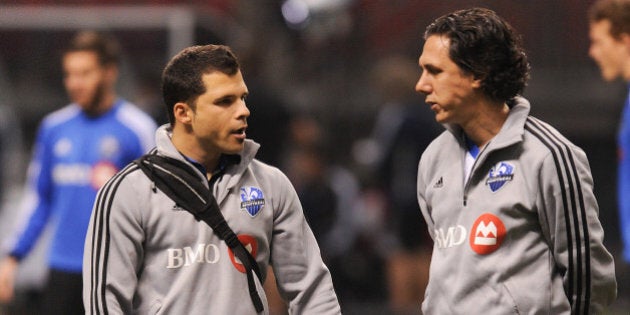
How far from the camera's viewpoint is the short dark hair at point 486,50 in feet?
14.8

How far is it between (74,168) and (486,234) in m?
3.00

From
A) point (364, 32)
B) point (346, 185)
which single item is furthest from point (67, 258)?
point (364, 32)

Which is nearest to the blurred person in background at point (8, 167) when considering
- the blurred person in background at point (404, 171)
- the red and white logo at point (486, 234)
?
the blurred person in background at point (404, 171)

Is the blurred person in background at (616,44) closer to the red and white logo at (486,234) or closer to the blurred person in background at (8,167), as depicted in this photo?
the red and white logo at (486,234)

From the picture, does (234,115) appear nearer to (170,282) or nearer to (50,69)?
(170,282)

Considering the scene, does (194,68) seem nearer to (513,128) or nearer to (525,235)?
(513,128)

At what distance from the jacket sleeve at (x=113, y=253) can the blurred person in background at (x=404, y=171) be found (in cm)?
490

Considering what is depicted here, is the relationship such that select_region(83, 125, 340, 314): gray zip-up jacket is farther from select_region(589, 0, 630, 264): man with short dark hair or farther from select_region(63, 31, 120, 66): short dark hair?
select_region(63, 31, 120, 66): short dark hair

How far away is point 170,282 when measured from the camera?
4.37m

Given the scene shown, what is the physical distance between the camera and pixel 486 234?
14.5 feet

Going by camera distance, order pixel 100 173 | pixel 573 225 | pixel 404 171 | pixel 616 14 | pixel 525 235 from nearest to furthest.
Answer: pixel 573 225 → pixel 525 235 → pixel 616 14 → pixel 100 173 → pixel 404 171

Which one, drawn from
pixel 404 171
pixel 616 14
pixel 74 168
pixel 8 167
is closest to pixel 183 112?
pixel 616 14

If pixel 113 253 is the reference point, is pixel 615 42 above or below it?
above

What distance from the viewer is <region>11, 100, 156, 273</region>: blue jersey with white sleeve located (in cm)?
666
